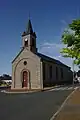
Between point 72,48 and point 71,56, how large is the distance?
0.37 metres

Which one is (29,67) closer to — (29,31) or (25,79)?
(25,79)

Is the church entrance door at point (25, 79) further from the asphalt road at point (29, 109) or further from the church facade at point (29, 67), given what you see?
the asphalt road at point (29, 109)

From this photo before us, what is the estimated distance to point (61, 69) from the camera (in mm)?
76938

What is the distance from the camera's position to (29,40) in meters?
56.9

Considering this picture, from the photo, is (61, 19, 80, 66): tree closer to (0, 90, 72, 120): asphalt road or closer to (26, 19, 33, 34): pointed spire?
(0, 90, 72, 120): asphalt road

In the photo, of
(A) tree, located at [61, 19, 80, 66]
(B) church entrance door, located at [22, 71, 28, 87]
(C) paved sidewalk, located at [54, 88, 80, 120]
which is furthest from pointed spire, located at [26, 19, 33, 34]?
(A) tree, located at [61, 19, 80, 66]

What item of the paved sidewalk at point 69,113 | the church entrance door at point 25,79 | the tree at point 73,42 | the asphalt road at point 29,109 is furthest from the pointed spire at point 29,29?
the tree at point 73,42

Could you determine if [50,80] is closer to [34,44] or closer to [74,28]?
[34,44]

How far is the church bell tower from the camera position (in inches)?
2233

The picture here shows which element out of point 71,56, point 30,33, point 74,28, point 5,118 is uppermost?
point 30,33

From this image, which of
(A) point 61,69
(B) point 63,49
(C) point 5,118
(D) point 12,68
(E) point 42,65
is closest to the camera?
(B) point 63,49

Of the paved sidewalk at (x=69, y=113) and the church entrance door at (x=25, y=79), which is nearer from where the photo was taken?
the paved sidewalk at (x=69, y=113)

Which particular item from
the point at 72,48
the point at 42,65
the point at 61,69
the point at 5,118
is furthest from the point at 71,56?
the point at 61,69

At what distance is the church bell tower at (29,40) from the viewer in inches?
2233
